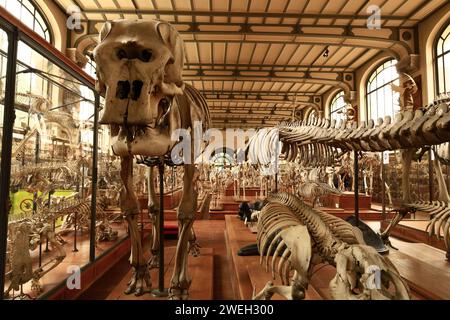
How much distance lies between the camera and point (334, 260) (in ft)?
6.13

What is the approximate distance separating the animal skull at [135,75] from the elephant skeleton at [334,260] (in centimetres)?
107

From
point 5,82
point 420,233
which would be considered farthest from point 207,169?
point 5,82

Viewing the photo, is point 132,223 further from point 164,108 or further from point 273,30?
point 273,30

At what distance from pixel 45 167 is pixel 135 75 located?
225 cm

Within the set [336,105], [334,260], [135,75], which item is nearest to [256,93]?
[336,105]

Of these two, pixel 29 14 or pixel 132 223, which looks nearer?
pixel 132 223

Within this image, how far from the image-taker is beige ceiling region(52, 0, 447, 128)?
8328 mm

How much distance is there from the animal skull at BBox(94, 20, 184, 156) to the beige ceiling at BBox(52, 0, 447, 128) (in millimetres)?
5040

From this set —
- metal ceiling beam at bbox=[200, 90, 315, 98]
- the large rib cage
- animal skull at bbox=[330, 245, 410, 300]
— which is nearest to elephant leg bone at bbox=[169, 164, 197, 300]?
the large rib cage

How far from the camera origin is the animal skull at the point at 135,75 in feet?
5.17

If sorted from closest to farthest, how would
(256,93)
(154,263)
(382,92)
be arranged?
(154,263), (382,92), (256,93)

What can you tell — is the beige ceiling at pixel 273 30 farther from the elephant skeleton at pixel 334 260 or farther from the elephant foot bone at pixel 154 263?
the elephant skeleton at pixel 334 260

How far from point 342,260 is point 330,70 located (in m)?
13.5
